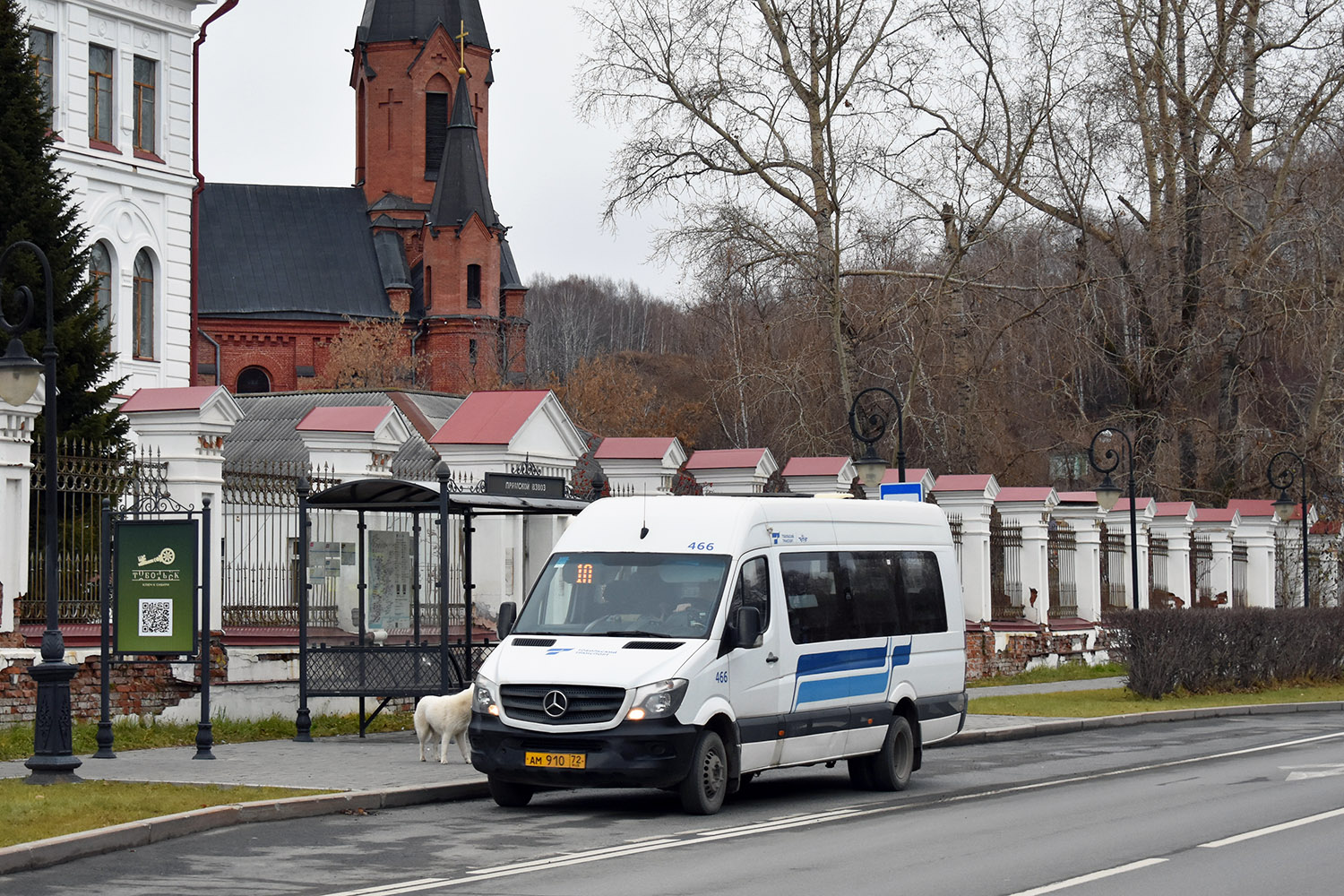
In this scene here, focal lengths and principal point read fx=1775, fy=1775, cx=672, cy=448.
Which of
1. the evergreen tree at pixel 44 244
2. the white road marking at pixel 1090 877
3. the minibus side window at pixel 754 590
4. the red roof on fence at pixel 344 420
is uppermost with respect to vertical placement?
the evergreen tree at pixel 44 244

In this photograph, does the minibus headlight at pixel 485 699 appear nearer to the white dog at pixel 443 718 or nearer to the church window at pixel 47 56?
the white dog at pixel 443 718

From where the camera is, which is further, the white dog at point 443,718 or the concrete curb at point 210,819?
the white dog at point 443,718

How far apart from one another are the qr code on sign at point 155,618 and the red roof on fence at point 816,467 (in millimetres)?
13397

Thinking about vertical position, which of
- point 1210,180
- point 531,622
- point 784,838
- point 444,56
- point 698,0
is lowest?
point 784,838

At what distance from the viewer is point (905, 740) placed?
15.4 meters

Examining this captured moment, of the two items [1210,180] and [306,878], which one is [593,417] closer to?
[1210,180]

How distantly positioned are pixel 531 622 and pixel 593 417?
198 feet

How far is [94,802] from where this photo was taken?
39.5 feet

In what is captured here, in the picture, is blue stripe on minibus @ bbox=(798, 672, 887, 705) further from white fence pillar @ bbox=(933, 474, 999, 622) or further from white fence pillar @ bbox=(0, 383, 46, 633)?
white fence pillar @ bbox=(933, 474, 999, 622)

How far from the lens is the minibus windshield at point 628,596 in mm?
13500

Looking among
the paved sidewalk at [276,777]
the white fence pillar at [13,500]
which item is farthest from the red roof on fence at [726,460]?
the white fence pillar at [13,500]

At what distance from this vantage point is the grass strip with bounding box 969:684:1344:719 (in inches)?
939

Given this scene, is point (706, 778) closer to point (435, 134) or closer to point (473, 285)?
point (473, 285)

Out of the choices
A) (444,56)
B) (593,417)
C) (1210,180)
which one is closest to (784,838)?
(1210,180)
